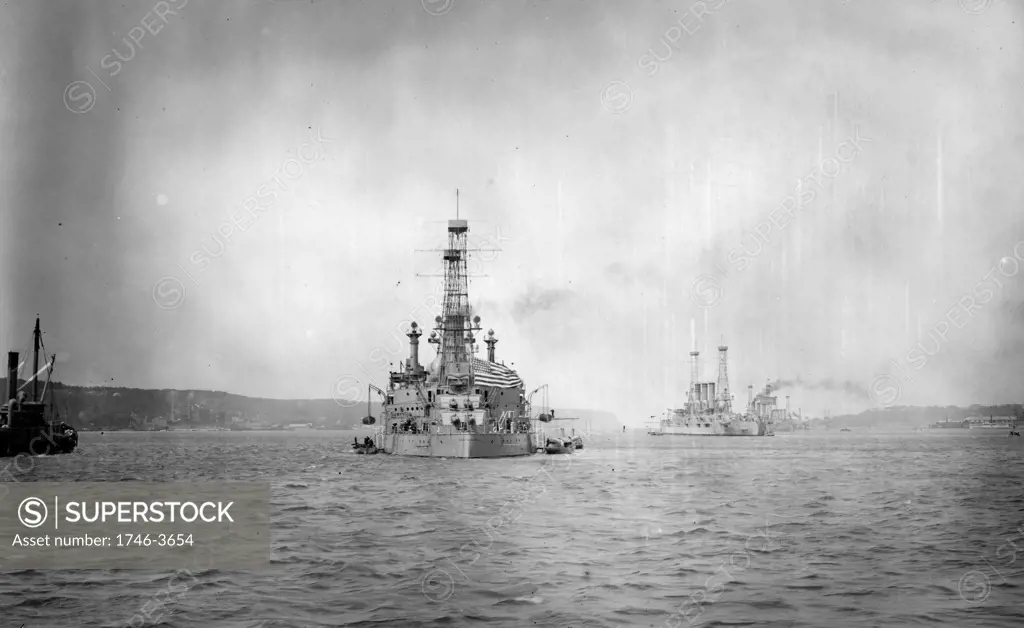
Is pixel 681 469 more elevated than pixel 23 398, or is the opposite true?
pixel 23 398

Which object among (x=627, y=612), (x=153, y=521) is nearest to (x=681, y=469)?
(x=153, y=521)

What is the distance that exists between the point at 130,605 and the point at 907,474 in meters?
46.7

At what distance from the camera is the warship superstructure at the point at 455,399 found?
65312mm

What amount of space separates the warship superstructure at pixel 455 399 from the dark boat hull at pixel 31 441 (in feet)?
→ 87.5

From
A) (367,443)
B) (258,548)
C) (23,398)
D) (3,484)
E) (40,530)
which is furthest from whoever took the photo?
(367,443)

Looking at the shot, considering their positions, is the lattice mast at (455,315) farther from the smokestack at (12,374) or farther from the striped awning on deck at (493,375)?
the smokestack at (12,374)

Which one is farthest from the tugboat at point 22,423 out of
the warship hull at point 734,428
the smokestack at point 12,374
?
the warship hull at point 734,428

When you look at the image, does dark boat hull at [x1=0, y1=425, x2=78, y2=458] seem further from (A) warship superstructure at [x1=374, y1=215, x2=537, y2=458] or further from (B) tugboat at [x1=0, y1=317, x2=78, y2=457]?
(A) warship superstructure at [x1=374, y1=215, x2=537, y2=458]

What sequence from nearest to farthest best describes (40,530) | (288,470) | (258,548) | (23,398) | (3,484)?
1. (258,548)
2. (40,530)
3. (3,484)
4. (288,470)
5. (23,398)

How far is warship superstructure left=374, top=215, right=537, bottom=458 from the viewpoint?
214 feet

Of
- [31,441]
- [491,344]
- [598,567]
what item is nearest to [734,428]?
[491,344]

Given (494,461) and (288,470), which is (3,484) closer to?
(288,470)

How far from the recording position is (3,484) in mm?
39156

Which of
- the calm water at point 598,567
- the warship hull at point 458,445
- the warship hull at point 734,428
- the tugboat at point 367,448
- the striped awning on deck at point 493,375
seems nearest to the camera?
the calm water at point 598,567
